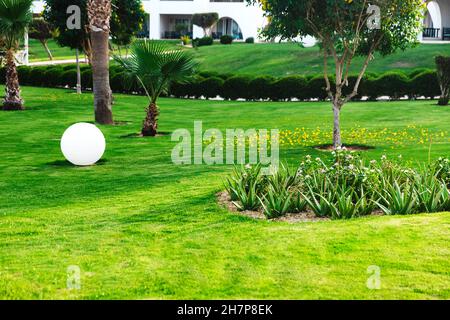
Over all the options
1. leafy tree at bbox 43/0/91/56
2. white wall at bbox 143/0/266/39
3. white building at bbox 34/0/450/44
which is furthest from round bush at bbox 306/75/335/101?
white wall at bbox 143/0/266/39

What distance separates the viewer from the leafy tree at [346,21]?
15.3 meters

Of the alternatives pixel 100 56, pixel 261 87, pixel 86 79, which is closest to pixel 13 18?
pixel 100 56

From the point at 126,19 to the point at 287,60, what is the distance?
12709mm

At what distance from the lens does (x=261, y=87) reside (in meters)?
32.0

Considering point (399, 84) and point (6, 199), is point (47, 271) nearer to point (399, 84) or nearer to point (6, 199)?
point (6, 199)

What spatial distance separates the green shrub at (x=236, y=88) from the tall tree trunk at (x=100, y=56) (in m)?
11.6

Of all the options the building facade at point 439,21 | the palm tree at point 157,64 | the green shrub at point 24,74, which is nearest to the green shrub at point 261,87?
the palm tree at point 157,64

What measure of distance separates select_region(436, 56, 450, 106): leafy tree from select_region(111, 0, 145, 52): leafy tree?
13.7m

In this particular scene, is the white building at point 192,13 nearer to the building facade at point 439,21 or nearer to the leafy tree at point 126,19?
the building facade at point 439,21

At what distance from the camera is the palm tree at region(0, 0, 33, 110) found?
78.8ft

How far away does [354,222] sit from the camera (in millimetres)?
8953

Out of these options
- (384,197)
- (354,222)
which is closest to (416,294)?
(354,222)

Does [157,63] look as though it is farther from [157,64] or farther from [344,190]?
[344,190]

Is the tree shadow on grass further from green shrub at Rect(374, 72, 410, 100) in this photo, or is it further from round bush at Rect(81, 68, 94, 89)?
round bush at Rect(81, 68, 94, 89)
